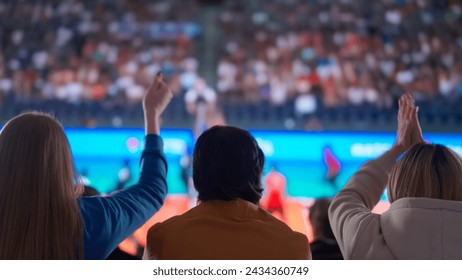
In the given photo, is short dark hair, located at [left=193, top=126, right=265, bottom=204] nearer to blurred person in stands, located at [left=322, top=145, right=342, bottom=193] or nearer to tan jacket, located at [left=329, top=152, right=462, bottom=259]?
tan jacket, located at [left=329, top=152, right=462, bottom=259]

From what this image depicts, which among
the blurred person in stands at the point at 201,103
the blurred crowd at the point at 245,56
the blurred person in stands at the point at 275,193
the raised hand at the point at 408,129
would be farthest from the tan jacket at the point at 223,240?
the blurred crowd at the point at 245,56

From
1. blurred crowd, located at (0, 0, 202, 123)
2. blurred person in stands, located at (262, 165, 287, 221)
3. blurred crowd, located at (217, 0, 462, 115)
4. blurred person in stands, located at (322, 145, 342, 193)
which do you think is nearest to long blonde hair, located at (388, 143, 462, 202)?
blurred person in stands, located at (262, 165, 287, 221)

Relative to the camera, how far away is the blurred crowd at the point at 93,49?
740cm

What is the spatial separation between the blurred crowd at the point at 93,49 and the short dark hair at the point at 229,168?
5.79 metres

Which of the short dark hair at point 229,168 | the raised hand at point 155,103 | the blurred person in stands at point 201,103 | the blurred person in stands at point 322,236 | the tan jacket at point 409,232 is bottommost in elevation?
the blurred person in stands at point 322,236

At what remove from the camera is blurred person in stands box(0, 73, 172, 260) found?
1129 millimetres

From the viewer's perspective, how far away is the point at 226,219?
1.20 m

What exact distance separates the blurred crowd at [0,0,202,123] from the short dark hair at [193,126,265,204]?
579 centimetres

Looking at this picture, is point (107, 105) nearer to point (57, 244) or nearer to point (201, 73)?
→ point (201, 73)

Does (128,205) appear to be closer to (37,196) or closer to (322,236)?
(37,196)

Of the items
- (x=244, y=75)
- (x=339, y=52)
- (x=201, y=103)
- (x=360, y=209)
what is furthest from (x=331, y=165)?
(x=360, y=209)

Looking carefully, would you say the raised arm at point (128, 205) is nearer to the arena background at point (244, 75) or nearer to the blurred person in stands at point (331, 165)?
the arena background at point (244, 75)
